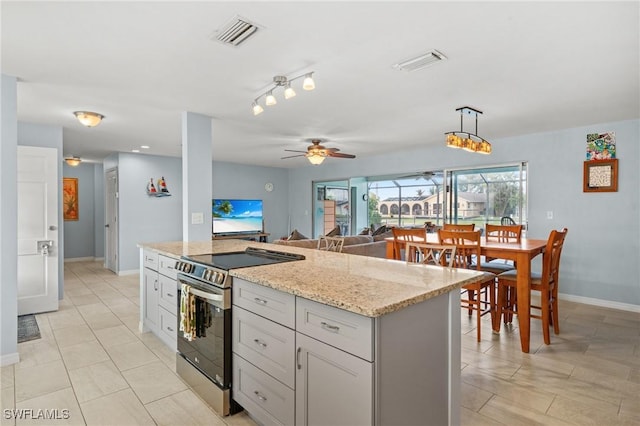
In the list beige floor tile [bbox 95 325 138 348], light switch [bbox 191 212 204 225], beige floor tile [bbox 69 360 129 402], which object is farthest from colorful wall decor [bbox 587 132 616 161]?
A: beige floor tile [bbox 95 325 138 348]

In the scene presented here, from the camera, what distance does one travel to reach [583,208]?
15.1 ft

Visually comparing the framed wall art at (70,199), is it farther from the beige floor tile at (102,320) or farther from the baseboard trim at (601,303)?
the baseboard trim at (601,303)

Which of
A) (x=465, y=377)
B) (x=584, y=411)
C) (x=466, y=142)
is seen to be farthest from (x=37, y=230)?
(x=584, y=411)

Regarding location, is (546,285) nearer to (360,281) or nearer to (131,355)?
(360,281)

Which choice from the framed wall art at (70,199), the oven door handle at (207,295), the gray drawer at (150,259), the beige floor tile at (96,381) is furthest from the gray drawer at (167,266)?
the framed wall art at (70,199)

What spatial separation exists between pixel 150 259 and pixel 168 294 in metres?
0.58

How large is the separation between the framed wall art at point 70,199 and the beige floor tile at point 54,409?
23.2 feet

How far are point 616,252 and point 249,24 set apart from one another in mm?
5064

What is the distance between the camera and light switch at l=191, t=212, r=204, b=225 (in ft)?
12.7

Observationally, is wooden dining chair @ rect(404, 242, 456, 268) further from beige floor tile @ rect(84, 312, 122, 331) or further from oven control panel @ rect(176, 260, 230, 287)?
beige floor tile @ rect(84, 312, 122, 331)

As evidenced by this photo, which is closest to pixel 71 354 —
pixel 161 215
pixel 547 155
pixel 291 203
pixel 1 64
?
pixel 1 64

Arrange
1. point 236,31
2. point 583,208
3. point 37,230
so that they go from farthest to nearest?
point 583,208 < point 37,230 < point 236,31

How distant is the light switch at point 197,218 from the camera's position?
3.86m

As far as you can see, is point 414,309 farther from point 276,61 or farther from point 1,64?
point 1,64
